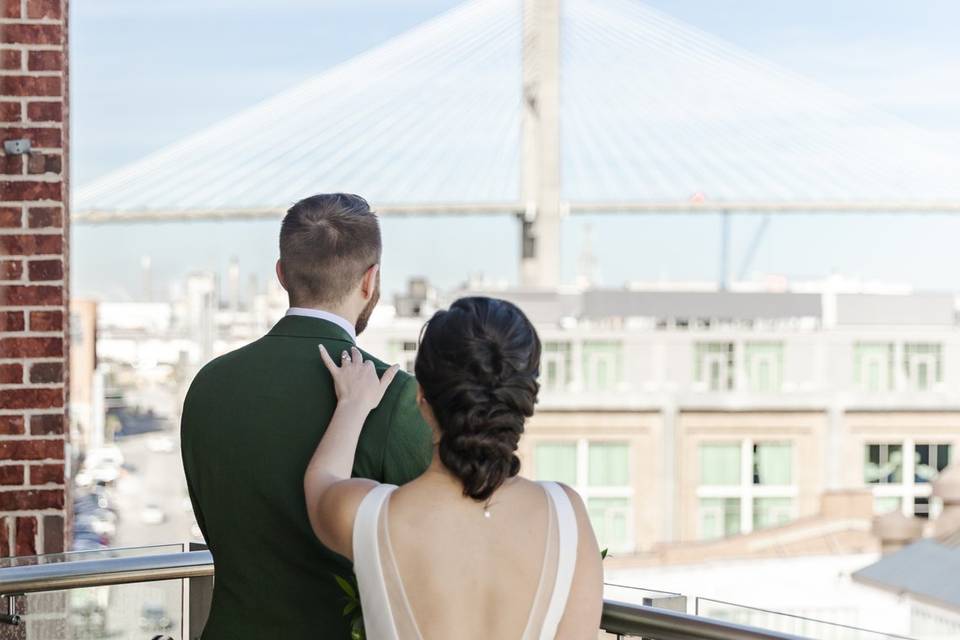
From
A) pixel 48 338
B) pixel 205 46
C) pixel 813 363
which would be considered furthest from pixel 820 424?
pixel 48 338

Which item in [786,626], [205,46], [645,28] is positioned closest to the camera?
[786,626]

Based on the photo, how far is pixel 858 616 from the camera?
81.3 feet

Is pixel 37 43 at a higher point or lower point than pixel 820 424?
higher

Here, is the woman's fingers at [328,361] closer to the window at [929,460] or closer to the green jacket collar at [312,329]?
the green jacket collar at [312,329]

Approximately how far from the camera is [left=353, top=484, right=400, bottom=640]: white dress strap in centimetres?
154

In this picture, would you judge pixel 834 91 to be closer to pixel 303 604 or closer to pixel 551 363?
pixel 551 363

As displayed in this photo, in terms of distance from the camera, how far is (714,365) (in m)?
38.0

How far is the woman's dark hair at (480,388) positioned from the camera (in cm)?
149

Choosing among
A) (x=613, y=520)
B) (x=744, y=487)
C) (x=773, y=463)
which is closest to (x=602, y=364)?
(x=613, y=520)

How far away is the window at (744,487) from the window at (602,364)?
295cm

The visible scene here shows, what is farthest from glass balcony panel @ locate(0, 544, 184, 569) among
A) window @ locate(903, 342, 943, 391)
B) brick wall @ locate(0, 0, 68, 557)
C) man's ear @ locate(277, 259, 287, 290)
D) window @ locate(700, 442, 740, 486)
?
window @ locate(903, 342, 943, 391)

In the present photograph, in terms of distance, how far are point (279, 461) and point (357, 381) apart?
0.15 metres

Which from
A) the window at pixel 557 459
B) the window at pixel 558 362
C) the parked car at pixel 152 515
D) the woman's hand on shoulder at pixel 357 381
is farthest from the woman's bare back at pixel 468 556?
the parked car at pixel 152 515

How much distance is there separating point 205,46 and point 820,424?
68.1 feet
